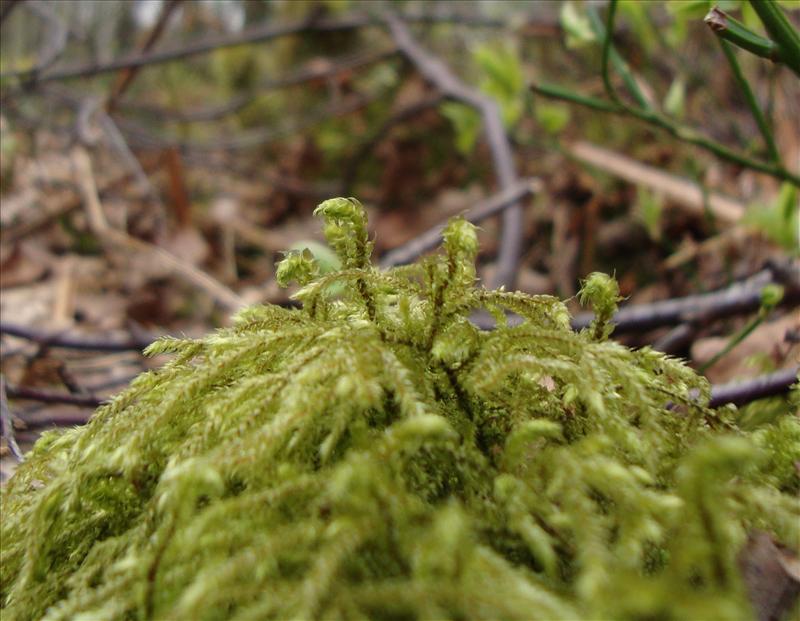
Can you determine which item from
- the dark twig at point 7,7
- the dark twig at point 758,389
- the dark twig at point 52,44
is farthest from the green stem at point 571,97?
the dark twig at point 52,44

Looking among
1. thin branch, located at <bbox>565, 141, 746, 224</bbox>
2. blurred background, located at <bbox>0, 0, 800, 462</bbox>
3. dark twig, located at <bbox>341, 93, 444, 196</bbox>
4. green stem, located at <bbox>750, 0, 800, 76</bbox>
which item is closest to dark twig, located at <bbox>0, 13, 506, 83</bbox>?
blurred background, located at <bbox>0, 0, 800, 462</bbox>

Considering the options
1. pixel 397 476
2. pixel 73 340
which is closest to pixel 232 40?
pixel 73 340

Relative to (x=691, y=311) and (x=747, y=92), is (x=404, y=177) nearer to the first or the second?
(x=691, y=311)

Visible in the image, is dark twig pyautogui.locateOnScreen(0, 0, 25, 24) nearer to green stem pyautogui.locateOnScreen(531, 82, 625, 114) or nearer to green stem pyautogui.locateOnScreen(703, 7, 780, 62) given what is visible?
green stem pyautogui.locateOnScreen(531, 82, 625, 114)

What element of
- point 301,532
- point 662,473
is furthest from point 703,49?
point 301,532

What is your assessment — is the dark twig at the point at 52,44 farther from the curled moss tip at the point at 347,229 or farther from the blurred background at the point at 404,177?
the curled moss tip at the point at 347,229

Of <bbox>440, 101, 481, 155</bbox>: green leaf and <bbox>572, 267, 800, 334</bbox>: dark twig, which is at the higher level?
<bbox>440, 101, 481, 155</bbox>: green leaf

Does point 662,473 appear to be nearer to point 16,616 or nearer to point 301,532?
point 301,532
